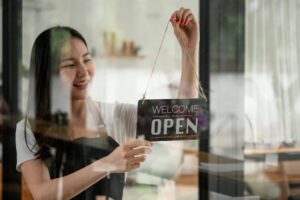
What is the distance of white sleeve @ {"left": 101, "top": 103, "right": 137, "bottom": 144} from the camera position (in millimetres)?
2453

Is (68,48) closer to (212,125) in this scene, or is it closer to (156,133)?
(156,133)

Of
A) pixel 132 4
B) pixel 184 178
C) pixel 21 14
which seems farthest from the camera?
pixel 184 178

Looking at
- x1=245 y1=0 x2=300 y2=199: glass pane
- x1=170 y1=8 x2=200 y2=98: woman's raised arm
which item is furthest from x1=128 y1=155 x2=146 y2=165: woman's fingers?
x1=245 y1=0 x2=300 y2=199: glass pane

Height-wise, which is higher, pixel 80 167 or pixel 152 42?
pixel 152 42

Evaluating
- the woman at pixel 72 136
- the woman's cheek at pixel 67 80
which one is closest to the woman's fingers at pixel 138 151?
the woman at pixel 72 136

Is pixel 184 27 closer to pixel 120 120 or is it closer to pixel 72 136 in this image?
pixel 120 120

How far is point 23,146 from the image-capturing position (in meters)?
2.32

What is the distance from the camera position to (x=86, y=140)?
7.97 feet

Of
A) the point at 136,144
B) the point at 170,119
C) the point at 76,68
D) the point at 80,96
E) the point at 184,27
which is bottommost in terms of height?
the point at 136,144

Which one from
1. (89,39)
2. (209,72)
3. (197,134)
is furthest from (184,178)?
(89,39)

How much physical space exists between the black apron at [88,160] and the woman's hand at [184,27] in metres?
0.53

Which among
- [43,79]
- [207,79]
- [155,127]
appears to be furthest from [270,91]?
[43,79]

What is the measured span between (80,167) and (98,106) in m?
0.26

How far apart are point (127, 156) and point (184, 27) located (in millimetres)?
605
